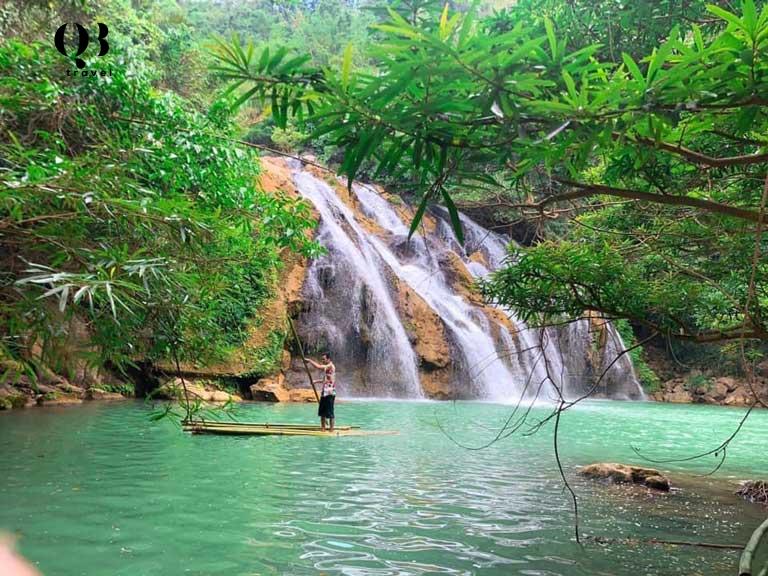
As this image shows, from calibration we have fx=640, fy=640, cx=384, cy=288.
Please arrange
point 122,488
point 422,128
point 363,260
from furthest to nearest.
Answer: point 363,260, point 122,488, point 422,128

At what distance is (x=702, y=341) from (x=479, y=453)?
478 centimetres

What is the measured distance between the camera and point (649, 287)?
544 cm

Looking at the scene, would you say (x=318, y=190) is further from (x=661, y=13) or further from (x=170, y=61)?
(x=661, y=13)

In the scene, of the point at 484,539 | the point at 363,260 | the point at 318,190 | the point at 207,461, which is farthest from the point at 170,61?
the point at 484,539

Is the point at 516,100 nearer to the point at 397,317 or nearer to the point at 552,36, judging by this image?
the point at 552,36

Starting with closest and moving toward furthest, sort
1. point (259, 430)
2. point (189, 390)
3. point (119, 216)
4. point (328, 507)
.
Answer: point (119, 216) → point (328, 507) → point (259, 430) → point (189, 390)

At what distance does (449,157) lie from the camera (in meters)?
2.92

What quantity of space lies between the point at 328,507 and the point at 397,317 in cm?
1528

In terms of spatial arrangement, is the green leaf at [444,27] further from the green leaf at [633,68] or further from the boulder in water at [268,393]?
the boulder in water at [268,393]

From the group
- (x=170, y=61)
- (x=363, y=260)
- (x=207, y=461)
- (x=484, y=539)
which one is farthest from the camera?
(x=170, y=61)

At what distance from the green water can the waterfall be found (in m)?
9.04

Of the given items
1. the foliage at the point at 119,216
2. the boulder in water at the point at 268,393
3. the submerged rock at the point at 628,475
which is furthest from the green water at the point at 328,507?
the boulder in water at the point at 268,393

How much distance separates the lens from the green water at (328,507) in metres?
4.35

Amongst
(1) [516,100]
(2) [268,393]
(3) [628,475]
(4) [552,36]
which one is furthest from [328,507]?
(2) [268,393]
